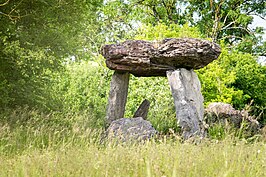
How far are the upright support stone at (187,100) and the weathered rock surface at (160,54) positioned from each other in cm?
28

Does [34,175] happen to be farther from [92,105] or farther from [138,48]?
[92,105]

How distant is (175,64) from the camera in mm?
9234

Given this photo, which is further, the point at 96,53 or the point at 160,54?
the point at 96,53

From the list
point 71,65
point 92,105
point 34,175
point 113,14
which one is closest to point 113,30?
point 113,14

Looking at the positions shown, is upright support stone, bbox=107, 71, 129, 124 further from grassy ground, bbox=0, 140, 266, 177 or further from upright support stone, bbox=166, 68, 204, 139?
grassy ground, bbox=0, 140, 266, 177

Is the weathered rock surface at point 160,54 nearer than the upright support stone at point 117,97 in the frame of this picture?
Yes

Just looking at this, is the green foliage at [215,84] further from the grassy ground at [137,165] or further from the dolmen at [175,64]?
the grassy ground at [137,165]

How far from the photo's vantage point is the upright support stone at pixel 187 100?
27.9ft

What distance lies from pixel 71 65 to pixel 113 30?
6.08 m

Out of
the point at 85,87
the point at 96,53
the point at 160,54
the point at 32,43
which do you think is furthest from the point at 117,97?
the point at 96,53

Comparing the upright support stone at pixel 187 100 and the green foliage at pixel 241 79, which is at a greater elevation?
the green foliage at pixel 241 79

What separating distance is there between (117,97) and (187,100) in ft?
6.17

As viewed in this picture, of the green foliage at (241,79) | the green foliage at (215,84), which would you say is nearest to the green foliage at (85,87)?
the green foliage at (215,84)

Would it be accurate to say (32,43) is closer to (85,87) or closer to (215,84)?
(85,87)
